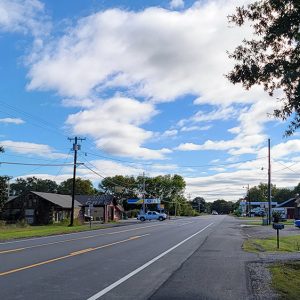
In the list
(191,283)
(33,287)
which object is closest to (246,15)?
(191,283)

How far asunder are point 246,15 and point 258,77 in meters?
1.61

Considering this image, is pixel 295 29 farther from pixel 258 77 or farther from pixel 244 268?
pixel 244 268

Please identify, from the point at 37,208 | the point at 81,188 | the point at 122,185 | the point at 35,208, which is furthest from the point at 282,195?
the point at 35,208

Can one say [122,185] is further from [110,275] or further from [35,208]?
[110,275]

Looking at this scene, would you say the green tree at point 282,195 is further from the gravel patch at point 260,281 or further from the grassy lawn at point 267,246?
the gravel patch at point 260,281

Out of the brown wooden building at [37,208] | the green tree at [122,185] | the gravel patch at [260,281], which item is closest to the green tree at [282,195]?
the green tree at [122,185]

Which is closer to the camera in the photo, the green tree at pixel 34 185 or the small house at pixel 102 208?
the small house at pixel 102 208

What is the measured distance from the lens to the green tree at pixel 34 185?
153875 millimetres

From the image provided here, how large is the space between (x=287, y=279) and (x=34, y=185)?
15162 centimetres

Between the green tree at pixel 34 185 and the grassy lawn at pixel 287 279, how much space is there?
472ft

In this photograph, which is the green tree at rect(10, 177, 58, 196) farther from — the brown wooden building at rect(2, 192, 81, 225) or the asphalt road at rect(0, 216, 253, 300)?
the asphalt road at rect(0, 216, 253, 300)

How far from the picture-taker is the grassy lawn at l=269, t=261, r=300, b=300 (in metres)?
10.4

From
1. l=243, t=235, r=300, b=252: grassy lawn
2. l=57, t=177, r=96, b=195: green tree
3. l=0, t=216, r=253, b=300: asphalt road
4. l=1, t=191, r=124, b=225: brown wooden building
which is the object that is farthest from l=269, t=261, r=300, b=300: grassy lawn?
l=57, t=177, r=96, b=195: green tree

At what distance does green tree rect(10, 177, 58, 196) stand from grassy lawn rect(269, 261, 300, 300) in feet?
472
